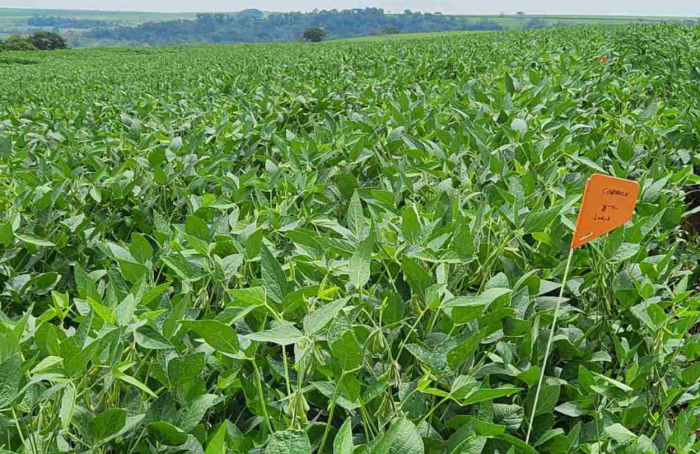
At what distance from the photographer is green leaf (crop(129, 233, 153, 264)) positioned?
154 cm

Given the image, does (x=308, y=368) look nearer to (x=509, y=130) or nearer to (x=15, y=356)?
(x=15, y=356)

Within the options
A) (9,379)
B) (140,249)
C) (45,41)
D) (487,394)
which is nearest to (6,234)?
(140,249)

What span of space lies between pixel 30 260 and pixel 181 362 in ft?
4.42

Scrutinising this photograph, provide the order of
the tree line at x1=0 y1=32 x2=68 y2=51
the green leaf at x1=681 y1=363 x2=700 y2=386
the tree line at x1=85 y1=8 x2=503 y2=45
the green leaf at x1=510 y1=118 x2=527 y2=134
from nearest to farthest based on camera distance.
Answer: the green leaf at x1=681 y1=363 x2=700 y2=386, the green leaf at x1=510 y1=118 x2=527 y2=134, the tree line at x1=0 y1=32 x2=68 y2=51, the tree line at x1=85 y1=8 x2=503 y2=45

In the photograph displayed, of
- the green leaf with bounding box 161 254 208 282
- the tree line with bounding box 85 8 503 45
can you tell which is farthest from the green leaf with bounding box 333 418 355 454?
the tree line with bounding box 85 8 503 45

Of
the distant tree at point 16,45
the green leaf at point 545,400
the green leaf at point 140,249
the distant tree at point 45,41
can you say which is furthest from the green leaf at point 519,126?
the distant tree at point 45,41

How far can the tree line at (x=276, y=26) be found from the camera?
121312mm

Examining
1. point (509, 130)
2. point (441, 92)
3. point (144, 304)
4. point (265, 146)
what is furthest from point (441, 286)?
point (441, 92)

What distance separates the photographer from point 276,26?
135000 millimetres

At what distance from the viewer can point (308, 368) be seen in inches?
45.7

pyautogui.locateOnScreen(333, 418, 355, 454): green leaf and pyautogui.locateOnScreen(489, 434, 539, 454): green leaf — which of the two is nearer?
pyautogui.locateOnScreen(333, 418, 355, 454): green leaf

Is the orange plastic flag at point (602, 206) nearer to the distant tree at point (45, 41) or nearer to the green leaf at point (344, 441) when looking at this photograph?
the green leaf at point (344, 441)

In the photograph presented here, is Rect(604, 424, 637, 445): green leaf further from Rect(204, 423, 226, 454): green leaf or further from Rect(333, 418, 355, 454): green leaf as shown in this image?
Rect(204, 423, 226, 454): green leaf

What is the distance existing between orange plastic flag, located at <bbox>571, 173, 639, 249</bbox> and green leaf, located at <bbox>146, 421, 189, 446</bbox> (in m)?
0.90
